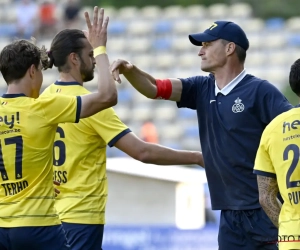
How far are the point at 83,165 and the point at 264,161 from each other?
1493 mm

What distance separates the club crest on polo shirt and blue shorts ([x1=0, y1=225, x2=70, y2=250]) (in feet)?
5.27

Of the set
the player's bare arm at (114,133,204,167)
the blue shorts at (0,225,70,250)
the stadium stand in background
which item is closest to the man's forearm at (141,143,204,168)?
the player's bare arm at (114,133,204,167)

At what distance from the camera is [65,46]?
5453mm

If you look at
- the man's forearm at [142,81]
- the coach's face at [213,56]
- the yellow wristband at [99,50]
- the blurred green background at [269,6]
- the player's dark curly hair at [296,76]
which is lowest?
the player's dark curly hair at [296,76]

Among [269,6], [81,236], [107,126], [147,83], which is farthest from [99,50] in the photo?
[269,6]

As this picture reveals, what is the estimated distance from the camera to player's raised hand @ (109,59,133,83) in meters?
5.07

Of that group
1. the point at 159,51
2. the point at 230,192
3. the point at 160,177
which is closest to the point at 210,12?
the point at 159,51

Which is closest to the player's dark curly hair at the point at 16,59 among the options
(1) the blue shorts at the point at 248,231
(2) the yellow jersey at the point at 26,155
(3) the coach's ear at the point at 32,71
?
(3) the coach's ear at the point at 32,71

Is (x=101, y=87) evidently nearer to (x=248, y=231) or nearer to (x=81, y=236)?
(x=81, y=236)

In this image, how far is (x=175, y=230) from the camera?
30.5ft

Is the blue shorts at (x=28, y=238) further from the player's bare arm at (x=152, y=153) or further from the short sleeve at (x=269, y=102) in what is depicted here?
the short sleeve at (x=269, y=102)

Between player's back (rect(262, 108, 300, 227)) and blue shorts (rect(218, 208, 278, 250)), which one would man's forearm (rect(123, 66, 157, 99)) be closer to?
blue shorts (rect(218, 208, 278, 250))

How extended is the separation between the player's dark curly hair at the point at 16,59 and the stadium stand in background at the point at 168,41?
1365 cm

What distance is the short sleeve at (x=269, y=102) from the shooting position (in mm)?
5066
